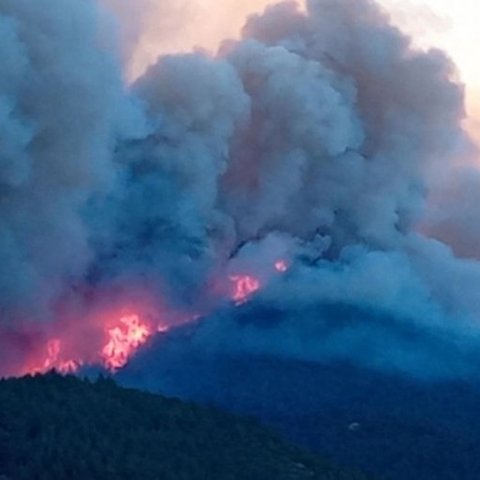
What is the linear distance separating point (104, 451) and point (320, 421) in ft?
160

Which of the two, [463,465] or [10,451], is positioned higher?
[463,465]

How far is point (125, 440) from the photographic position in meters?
68.4

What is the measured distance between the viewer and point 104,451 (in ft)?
214

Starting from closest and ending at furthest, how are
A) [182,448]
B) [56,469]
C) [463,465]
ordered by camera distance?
[56,469] < [182,448] < [463,465]

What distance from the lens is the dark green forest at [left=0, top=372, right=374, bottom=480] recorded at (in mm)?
61750

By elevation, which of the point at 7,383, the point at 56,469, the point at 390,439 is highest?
the point at 390,439

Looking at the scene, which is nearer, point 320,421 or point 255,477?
point 255,477

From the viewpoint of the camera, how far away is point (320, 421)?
113m

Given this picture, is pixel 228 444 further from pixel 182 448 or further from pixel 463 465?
pixel 463 465

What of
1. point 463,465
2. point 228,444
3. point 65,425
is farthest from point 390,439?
point 65,425

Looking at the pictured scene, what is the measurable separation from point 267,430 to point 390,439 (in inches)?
1073

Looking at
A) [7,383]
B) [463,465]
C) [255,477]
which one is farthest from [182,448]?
[463,465]

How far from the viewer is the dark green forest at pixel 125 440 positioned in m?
61.8

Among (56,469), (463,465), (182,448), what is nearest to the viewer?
(56,469)
